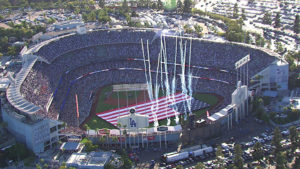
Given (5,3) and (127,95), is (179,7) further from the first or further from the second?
(127,95)

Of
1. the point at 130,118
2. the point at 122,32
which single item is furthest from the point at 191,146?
the point at 122,32

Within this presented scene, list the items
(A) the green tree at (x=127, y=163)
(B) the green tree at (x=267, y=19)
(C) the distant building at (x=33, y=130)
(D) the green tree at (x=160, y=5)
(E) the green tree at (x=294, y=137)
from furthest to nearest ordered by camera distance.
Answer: (D) the green tree at (x=160, y=5) → (B) the green tree at (x=267, y=19) → (C) the distant building at (x=33, y=130) → (E) the green tree at (x=294, y=137) → (A) the green tree at (x=127, y=163)

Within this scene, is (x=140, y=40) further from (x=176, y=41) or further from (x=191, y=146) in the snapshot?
(x=191, y=146)

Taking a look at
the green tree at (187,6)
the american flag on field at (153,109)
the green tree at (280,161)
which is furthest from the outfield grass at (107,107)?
the green tree at (187,6)

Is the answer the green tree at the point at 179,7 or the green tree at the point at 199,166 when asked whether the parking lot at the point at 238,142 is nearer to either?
the green tree at the point at 199,166

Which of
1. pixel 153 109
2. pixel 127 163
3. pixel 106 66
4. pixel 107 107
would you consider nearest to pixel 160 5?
pixel 106 66

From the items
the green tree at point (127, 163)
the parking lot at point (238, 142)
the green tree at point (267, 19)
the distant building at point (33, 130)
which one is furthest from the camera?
the green tree at point (267, 19)

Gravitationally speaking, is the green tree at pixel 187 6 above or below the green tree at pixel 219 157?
above
